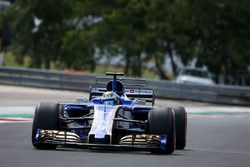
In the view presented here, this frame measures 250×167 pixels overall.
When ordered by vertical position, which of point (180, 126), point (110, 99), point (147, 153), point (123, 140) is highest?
point (110, 99)

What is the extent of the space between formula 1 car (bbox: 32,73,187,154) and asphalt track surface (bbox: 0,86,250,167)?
16 cm

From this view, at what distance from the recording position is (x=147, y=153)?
42.8 feet

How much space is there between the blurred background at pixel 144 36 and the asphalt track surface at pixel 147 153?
24.6m

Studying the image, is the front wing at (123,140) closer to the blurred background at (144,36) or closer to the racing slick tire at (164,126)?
the racing slick tire at (164,126)

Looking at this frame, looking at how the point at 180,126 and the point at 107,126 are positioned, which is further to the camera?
the point at 180,126

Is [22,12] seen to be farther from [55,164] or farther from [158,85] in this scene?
[55,164]

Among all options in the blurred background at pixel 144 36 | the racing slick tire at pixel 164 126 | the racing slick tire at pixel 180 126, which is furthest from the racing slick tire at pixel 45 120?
the blurred background at pixel 144 36

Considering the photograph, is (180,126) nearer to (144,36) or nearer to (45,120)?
(45,120)

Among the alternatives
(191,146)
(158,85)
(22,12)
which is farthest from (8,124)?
(22,12)

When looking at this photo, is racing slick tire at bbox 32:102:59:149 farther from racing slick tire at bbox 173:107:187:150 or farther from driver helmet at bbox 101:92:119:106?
racing slick tire at bbox 173:107:187:150

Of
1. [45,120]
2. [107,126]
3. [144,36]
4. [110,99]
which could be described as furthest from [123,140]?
[144,36]

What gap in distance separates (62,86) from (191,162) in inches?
951

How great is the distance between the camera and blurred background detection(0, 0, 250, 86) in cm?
4631

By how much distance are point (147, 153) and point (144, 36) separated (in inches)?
1296
